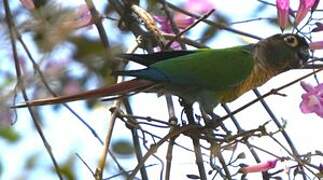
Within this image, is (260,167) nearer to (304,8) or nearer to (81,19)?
(304,8)

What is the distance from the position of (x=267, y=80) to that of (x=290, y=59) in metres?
0.12

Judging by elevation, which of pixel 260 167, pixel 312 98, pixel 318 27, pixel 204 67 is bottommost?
pixel 260 167

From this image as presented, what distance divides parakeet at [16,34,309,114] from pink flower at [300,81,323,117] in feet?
0.76

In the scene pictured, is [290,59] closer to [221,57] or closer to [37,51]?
[221,57]

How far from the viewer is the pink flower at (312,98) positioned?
6.73 feet

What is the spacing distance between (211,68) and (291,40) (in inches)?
12.1

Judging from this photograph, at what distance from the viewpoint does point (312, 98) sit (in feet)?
6.73

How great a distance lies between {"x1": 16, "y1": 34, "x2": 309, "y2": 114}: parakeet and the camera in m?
2.11

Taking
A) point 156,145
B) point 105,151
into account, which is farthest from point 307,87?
point 105,151

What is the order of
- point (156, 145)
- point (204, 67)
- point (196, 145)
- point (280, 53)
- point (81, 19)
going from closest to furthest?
point (81, 19), point (156, 145), point (196, 145), point (204, 67), point (280, 53)

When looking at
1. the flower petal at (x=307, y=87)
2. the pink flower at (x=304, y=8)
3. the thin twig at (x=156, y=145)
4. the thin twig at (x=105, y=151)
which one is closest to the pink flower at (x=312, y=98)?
the flower petal at (x=307, y=87)

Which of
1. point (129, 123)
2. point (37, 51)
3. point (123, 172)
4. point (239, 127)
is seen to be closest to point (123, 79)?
point (129, 123)

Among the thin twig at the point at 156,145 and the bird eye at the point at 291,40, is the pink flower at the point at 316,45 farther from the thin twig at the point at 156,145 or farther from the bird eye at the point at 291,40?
the thin twig at the point at 156,145

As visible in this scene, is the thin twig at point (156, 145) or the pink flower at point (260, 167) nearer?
the thin twig at point (156, 145)
